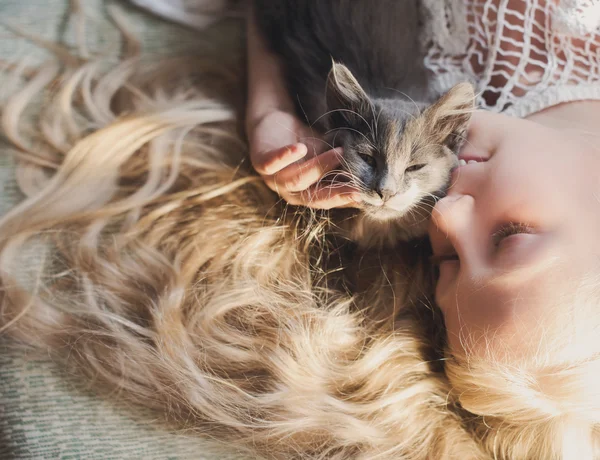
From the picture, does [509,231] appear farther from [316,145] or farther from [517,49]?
[517,49]

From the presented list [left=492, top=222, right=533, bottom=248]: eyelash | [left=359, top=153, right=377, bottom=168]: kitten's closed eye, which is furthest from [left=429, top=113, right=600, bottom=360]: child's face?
[left=359, top=153, right=377, bottom=168]: kitten's closed eye

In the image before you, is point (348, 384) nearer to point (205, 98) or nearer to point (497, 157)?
point (497, 157)

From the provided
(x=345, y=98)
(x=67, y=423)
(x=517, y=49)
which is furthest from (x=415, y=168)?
(x=67, y=423)

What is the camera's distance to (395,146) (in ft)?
3.00

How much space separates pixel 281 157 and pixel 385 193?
17cm

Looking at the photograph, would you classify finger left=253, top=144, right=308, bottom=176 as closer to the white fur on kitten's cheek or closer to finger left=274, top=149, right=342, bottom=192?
finger left=274, top=149, right=342, bottom=192

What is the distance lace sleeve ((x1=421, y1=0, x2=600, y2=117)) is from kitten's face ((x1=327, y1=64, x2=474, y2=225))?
0.71 ft

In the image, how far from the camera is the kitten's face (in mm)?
898

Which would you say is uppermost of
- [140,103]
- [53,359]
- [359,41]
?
[359,41]

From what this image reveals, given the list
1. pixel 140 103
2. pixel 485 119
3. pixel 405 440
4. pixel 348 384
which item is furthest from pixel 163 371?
pixel 485 119

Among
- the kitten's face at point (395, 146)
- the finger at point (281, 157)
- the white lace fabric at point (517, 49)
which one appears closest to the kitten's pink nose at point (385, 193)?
the kitten's face at point (395, 146)

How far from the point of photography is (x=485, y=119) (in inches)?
37.7

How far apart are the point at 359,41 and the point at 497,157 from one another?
1.31 feet

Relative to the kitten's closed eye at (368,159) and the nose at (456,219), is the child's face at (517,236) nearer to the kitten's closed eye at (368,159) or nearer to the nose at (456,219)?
the nose at (456,219)
